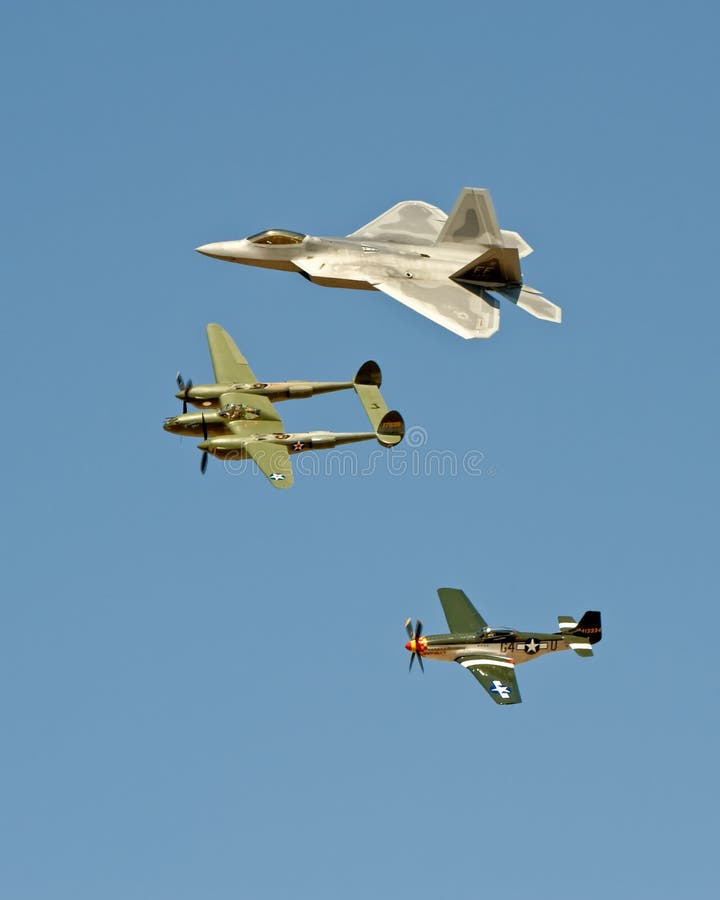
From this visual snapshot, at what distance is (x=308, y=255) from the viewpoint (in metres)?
68.8

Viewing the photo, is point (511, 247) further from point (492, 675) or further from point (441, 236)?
point (492, 675)

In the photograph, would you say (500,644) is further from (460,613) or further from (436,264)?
(436,264)

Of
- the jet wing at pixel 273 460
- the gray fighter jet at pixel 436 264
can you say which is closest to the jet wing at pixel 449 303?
the gray fighter jet at pixel 436 264

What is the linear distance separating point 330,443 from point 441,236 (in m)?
9.82

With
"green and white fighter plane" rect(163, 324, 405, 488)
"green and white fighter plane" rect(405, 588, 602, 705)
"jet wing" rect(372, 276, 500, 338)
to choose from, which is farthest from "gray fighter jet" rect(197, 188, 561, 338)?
"green and white fighter plane" rect(405, 588, 602, 705)

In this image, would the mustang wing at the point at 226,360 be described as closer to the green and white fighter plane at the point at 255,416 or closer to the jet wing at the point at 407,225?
the green and white fighter plane at the point at 255,416

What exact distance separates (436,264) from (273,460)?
10.6 m

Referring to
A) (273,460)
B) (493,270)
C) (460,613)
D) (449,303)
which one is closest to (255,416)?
(273,460)

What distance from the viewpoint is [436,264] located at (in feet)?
225

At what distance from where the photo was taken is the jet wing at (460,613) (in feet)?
244

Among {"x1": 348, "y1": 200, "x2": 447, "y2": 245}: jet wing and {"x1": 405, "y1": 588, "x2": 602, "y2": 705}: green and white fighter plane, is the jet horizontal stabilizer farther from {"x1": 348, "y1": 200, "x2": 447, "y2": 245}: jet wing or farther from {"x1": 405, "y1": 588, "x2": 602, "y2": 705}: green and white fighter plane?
{"x1": 405, "y1": 588, "x2": 602, "y2": 705}: green and white fighter plane

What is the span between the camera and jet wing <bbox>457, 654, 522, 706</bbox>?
68.4 metres

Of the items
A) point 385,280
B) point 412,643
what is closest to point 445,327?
point 385,280

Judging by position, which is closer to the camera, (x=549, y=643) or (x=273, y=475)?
(x=273, y=475)
